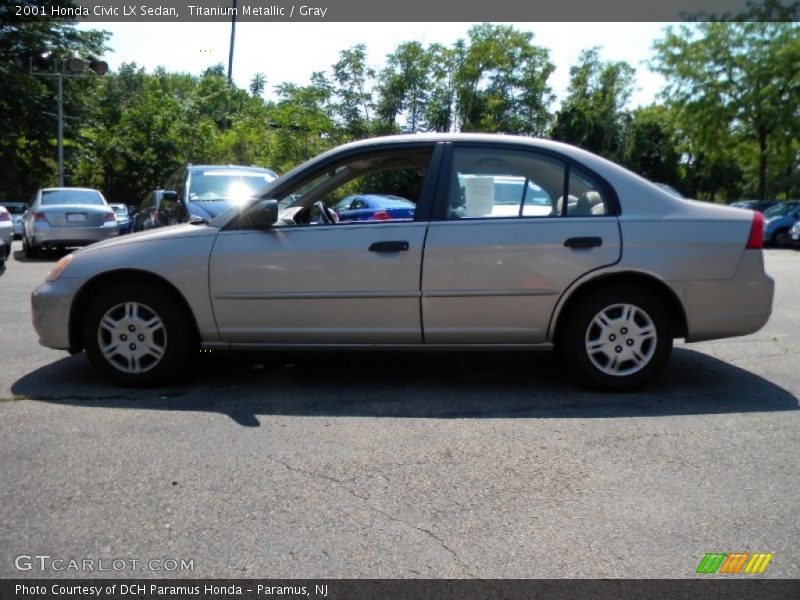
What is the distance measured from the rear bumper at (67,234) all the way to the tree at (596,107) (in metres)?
30.0

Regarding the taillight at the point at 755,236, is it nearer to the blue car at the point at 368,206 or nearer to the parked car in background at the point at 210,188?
the blue car at the point at 368,206

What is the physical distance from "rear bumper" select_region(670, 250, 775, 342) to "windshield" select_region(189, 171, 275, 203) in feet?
22.1

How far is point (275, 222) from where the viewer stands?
525 centimetres

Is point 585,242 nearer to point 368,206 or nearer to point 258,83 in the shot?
point 368,206

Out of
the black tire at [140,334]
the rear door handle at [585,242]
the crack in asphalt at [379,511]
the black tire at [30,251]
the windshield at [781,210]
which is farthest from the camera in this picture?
the windshield at [781,210]

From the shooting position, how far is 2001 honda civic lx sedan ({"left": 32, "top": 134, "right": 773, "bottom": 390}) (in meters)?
5.05

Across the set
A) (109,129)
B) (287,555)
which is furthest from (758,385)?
(109,129)

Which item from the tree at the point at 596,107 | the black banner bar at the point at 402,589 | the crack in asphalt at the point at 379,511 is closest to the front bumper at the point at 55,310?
the crack in asphalt at the point at 379,511

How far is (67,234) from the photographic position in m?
15.6

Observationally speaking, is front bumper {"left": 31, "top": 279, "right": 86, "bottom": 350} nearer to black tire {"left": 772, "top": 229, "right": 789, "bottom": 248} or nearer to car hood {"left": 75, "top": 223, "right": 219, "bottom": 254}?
car hood {"left": 75, "top": 223, "right": 219, "bottom": 254}

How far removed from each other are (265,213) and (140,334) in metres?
1.15

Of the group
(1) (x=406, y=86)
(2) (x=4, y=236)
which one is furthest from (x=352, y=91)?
(2) (x=4, y=236)

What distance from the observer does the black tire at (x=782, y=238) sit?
23422 mm

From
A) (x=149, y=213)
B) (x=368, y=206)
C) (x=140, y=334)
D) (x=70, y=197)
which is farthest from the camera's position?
(x=70, y=197)
